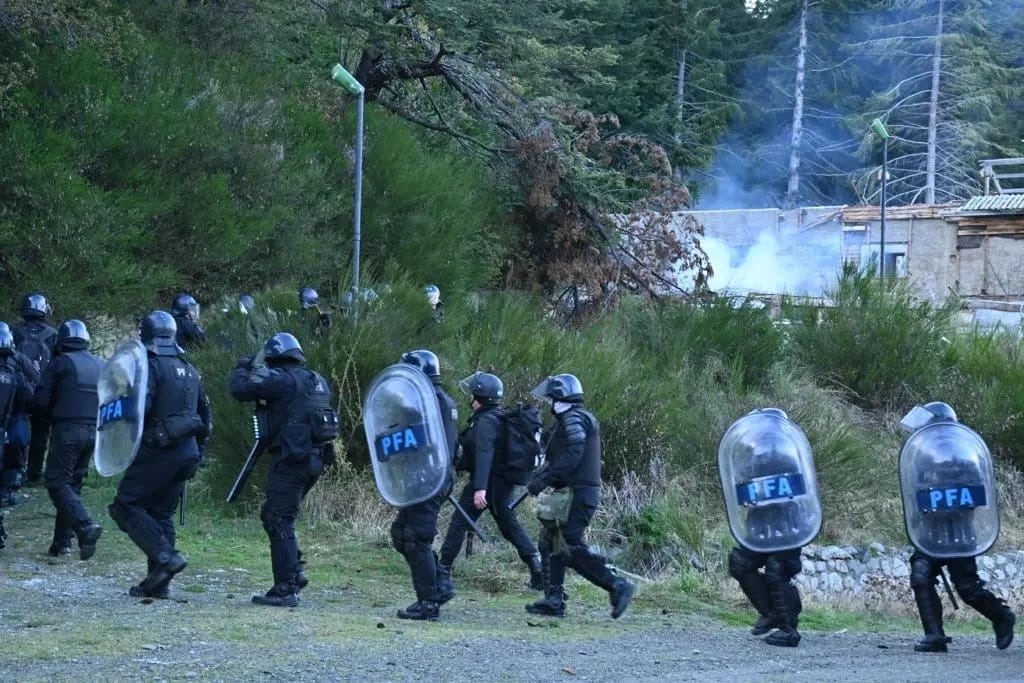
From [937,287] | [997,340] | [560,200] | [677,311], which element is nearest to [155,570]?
[677,311]

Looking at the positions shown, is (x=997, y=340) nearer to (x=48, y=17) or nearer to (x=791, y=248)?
(x=48, y=17)

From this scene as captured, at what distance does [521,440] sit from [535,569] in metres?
1.22

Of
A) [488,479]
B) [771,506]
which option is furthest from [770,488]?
[488,479]

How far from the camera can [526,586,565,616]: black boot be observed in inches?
404

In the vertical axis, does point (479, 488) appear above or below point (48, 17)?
below

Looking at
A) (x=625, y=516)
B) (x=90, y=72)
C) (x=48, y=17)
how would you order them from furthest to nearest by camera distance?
1. (x=90, y=72)
2. (x=48, y=17)
3. (x=625, y=516)

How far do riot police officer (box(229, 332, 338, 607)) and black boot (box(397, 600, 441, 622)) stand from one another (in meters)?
0.84

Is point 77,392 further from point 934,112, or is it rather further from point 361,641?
point 934,112

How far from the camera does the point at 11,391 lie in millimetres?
10625

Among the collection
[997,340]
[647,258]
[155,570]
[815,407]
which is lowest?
[155,570]

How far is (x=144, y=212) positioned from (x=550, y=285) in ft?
29.6

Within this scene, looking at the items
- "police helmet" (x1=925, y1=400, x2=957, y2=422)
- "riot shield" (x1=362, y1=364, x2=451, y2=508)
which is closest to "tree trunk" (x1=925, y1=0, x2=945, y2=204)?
"police helmet" (x1=925, y1=400, x2=957, y2=422)

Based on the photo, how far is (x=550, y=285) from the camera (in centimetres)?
2456

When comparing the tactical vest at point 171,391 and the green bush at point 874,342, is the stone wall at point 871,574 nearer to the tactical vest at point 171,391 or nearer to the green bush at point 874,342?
the green bush at point 874,342
